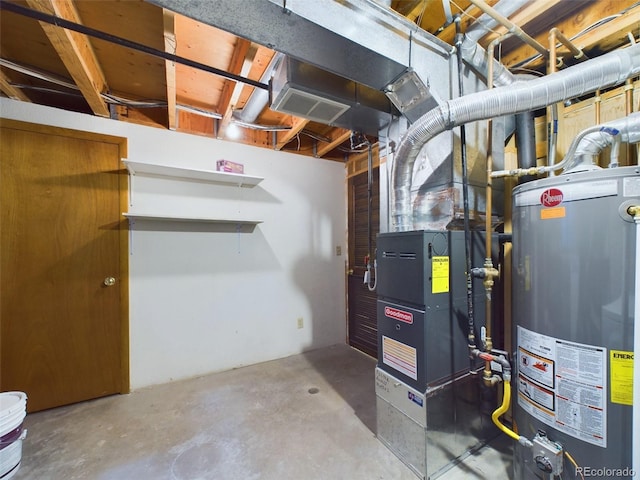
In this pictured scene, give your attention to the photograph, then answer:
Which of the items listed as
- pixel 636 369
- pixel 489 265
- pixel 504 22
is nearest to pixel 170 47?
pixel 504 22

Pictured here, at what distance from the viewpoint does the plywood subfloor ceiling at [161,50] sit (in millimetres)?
1440

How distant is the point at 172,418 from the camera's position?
6.44ft

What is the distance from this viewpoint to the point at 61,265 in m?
2.10

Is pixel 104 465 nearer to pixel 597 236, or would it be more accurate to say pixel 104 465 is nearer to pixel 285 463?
pixel 285 463

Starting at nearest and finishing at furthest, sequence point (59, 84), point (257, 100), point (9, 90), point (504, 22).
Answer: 1. point (504, 22)
2. point (9, 90)
3. point (59, 84)
4. point (257, 100)

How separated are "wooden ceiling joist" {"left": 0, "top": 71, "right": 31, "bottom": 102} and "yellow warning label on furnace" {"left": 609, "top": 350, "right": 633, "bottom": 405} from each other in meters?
3.66

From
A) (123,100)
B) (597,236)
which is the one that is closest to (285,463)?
(597,236)

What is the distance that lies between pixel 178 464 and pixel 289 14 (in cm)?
238

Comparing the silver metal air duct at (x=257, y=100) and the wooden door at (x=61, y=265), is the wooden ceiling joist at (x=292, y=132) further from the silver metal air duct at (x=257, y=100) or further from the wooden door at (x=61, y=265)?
the wooden door at (x=61, y=265)

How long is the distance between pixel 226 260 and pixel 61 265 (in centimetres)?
124

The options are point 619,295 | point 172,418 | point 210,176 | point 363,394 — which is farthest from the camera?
point 210,176

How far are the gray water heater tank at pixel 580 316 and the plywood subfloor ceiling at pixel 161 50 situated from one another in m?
1.11

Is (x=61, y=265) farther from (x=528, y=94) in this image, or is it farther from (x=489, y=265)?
(x=528, y=94)

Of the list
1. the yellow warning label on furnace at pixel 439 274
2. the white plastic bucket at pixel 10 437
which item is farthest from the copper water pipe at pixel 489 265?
the white plastic bucket at pixel 10 437
